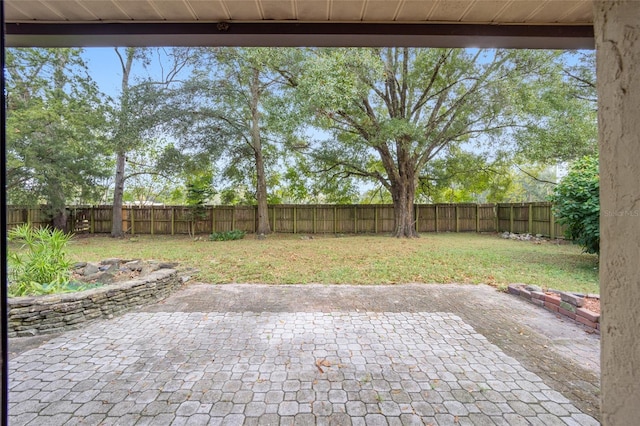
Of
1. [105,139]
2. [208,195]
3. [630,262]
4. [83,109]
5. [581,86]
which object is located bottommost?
[630,262]

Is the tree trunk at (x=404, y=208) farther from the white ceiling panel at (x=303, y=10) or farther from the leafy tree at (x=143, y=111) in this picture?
the white ceiling panel at (x=303, y=10)

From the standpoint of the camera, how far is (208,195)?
11758mm

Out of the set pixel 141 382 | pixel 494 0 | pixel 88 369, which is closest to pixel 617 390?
pixel 494 0

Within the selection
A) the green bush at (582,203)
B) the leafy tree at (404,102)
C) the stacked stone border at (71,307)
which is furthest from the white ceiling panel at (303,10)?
the leafy tree at (404,102)

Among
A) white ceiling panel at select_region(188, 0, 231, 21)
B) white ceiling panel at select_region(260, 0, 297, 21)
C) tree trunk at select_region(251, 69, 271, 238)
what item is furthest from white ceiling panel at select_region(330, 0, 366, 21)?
tree trunk at select_region(251, 69, 271, 238)

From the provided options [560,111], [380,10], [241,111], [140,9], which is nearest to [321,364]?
[380,10]

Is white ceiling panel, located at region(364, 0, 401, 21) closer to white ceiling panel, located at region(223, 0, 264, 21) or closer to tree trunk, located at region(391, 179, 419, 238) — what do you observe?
white ceiling panel, located at region(223, 0, 264, 21)

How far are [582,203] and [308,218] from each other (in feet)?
30.1

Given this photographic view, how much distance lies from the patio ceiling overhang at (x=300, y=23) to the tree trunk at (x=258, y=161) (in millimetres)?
9255

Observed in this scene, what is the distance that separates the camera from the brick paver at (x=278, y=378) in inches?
71.2

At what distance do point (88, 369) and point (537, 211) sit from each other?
1310 cm

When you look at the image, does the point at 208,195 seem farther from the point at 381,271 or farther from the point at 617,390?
the point at 617,390

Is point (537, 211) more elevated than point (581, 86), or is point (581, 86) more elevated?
point (581, 86)

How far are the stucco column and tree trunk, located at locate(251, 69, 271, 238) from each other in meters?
10.6
